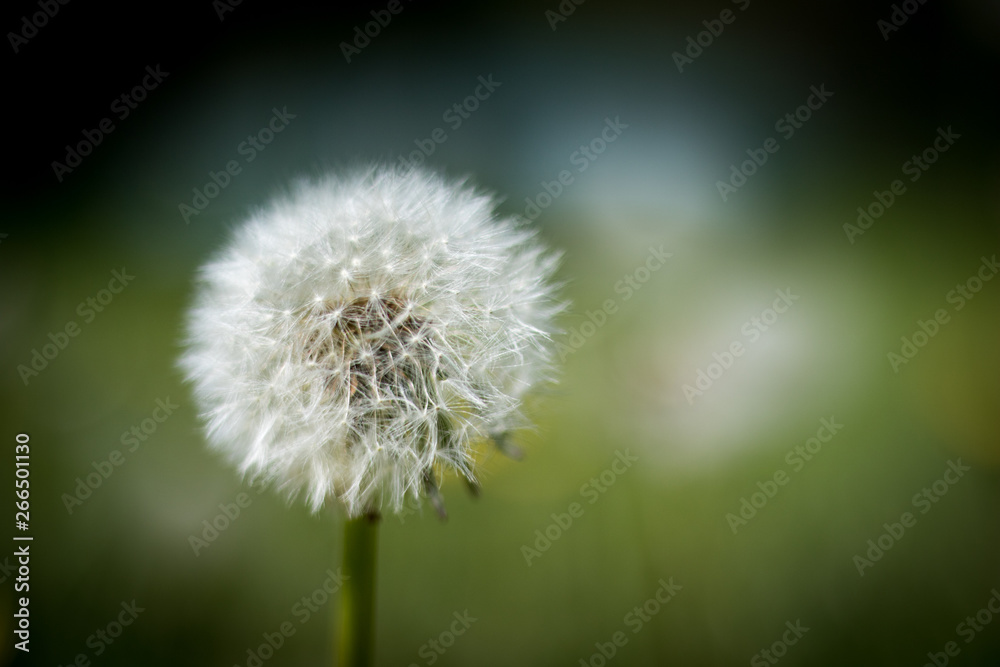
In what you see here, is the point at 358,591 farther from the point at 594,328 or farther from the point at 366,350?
the point at 594,328

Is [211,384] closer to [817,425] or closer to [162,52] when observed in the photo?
[817,425]

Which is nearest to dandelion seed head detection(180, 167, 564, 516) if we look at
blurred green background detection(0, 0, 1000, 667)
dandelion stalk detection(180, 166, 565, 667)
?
dandelion stalk detection(180, 166, 565, 667)

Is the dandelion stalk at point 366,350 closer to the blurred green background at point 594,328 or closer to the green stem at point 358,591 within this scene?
the green stem at point 358,591

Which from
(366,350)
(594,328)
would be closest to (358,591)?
(366,350)

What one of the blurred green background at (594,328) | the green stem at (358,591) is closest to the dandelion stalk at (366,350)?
the green stem at (358,591)

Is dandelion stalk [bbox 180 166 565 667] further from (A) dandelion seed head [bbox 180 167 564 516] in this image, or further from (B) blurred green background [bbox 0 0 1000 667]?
(B) blurred green background [bbox 0 0 1000 667]

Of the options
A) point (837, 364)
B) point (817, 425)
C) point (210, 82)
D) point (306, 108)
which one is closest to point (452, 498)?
point (817, 425)

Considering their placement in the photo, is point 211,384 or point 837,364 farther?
point 837,364
